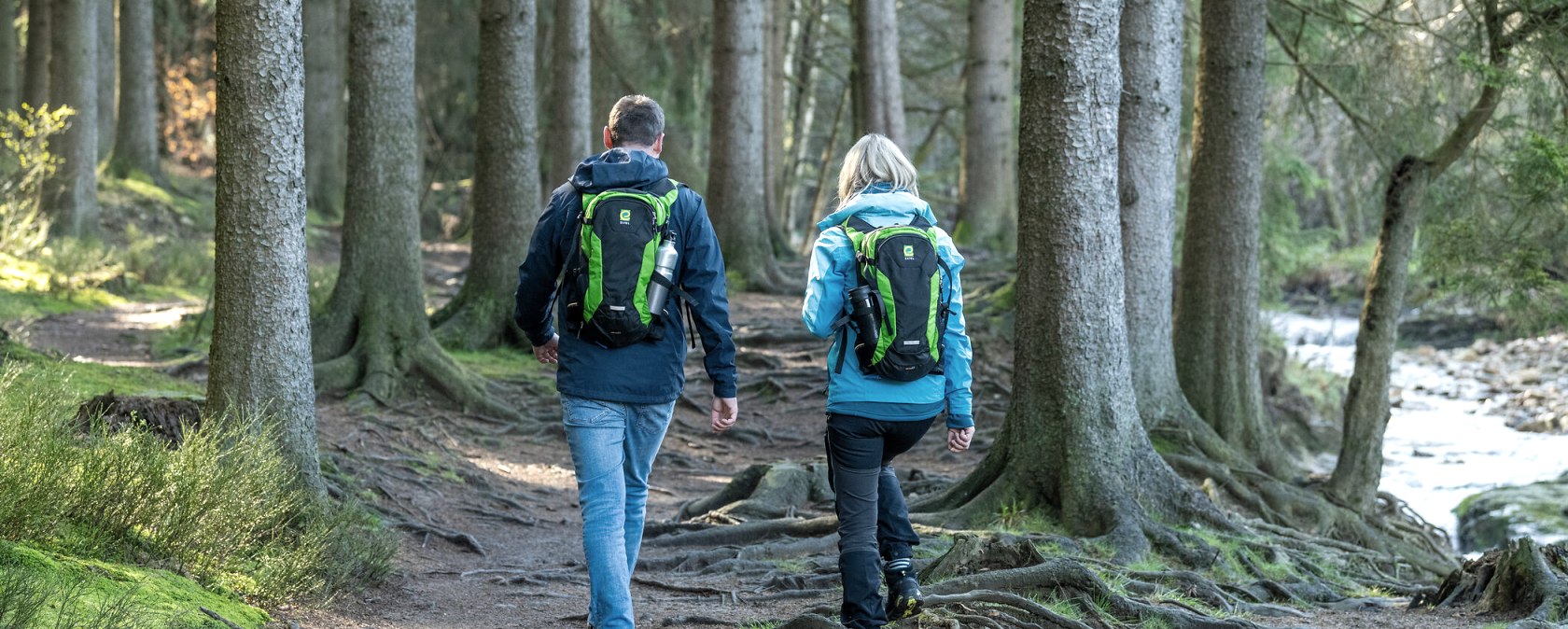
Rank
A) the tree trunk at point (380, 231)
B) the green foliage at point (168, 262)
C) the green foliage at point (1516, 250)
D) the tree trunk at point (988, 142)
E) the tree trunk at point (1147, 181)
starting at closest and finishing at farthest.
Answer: the tree trunk at point (1147, 181), the green foliage at point (1516, 250), the tree trunk at point (380, 231), the green foliage at point (168, 262), the tree trunk at point (988, 142)

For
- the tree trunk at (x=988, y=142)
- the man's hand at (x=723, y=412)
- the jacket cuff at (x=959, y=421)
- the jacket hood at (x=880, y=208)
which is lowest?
the jacket cuff at (x=959, y=421)

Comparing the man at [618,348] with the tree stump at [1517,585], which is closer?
the man at [618,348]

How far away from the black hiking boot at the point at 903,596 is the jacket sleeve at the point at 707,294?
101 cm

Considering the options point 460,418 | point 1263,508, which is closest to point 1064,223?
point 1263,508

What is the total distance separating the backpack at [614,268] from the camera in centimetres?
455

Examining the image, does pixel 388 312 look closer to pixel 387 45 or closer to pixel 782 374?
pixel 387 45

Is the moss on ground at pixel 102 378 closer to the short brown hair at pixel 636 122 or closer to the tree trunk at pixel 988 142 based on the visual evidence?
the short brown hair at pixel 636 122

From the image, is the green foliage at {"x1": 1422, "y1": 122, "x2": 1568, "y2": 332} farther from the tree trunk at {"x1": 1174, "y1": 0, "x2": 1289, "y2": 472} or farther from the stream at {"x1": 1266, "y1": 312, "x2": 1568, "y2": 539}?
the stream at {"x1": 1266, "y1": 312, "x2": 1568, "y2": 539}

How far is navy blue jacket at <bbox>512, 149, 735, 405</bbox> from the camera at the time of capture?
15.2 feet

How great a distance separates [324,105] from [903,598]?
861 inches

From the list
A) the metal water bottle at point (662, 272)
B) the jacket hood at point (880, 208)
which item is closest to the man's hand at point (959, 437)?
the jacket hood at point (880, 208)

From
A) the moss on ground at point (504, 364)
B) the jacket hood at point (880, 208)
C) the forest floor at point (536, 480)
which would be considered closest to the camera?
the jacket hood at point (880, 208)

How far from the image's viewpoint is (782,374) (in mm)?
13117

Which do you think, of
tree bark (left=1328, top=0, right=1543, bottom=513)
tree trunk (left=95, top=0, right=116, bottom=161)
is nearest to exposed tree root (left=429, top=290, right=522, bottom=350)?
tree bark (left=1328, top=0, right=1543, bottom=513)
